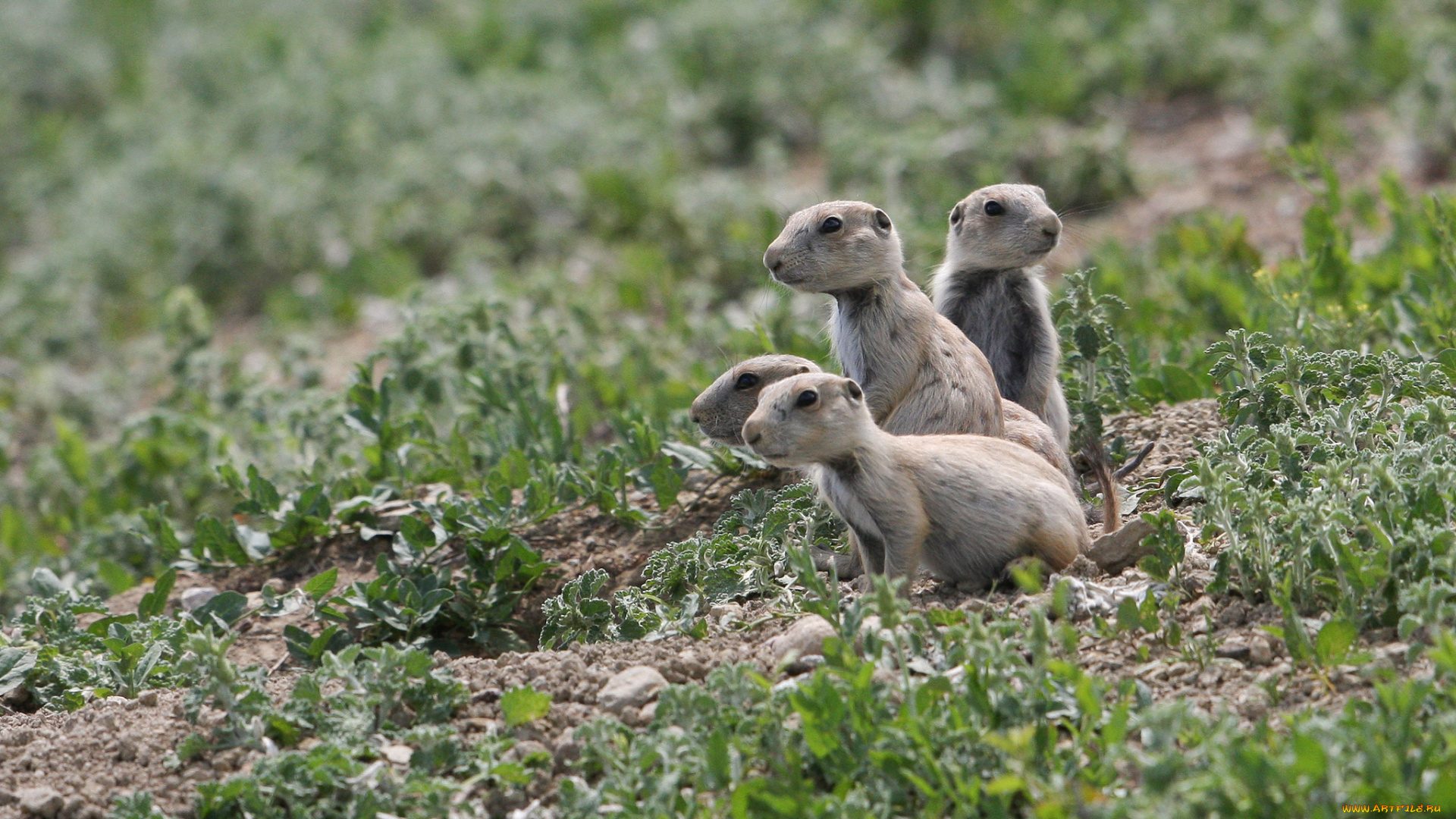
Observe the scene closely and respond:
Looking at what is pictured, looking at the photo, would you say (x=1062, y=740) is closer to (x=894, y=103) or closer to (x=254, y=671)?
(x=254, y=671)

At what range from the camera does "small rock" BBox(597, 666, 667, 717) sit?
411 cm

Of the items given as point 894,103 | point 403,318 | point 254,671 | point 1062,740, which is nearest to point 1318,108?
point 894,103

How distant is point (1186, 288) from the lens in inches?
294

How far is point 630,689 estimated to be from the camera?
414cm

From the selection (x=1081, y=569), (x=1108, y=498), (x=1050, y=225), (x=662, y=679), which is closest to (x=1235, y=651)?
(x=1081, y=569)

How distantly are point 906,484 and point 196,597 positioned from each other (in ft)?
10.0

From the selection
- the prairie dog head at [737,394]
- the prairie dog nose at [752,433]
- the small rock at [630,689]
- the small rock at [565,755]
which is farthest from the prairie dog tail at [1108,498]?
the small rock at [565,755]

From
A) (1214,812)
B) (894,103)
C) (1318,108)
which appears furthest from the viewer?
(894,103)

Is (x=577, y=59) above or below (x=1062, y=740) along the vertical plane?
above

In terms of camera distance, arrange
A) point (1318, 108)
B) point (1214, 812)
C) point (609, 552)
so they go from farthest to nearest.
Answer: point (1318, 108) < point (609, 552) < point (1214, 812)

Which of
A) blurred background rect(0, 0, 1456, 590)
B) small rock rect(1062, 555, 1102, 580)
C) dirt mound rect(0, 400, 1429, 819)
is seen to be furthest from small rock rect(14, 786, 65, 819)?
small rock rect(1062, 555, 1102, 580)

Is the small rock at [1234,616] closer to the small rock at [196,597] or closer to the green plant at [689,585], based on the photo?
the green plant at [689,585]

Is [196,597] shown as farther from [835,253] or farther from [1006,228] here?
[1006,228]

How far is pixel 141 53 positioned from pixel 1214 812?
15244 mm
